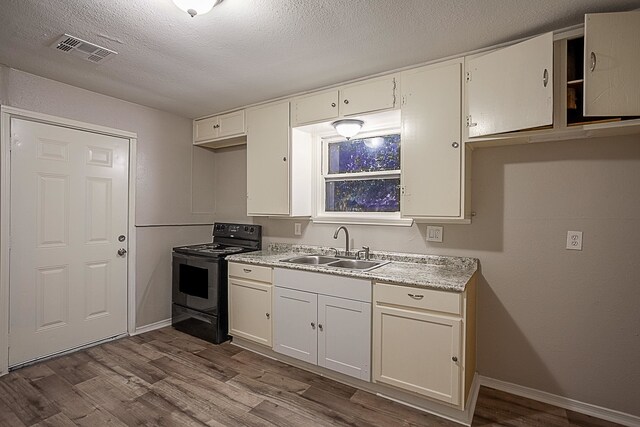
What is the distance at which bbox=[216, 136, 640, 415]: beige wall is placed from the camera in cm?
196

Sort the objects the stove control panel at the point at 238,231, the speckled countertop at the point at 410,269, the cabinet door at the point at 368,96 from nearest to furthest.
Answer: the speckled countertop at the point at 410,269 → the cabinet door at the point at 368,96 → the stove control panel at the point at 238,231

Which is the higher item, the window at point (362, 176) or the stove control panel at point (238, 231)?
the window at point (362, 176)

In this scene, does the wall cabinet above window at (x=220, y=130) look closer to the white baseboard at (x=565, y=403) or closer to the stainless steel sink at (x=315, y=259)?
the stainless steel sink at (x=315, y=259)

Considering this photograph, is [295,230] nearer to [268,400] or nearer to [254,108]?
[254,108]

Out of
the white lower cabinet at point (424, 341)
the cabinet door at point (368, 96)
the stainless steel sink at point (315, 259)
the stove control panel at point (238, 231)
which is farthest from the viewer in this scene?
the stove control panel at point (238, 231)

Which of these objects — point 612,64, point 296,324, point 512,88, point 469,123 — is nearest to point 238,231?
point 296,324

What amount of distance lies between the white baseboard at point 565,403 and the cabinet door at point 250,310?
1749 mm

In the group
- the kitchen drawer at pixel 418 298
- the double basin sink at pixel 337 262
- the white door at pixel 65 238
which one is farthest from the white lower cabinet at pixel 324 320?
the white door at pixel 65 238

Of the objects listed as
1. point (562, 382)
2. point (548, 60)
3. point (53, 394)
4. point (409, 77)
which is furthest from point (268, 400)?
point (548, 60)

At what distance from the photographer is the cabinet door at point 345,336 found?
2242 mm

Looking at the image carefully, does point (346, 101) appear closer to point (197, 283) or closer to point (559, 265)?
point (559, 265)

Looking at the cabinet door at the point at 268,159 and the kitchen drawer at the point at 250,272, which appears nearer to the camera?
the kitchen drawer at the point at 250,272

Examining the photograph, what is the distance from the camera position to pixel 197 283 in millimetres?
3256

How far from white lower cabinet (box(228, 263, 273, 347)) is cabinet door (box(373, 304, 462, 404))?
40.0 inches
